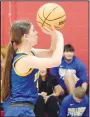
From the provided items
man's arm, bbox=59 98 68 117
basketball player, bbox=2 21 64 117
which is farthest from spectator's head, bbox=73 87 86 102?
basketball player, bbox=2 21 64 117

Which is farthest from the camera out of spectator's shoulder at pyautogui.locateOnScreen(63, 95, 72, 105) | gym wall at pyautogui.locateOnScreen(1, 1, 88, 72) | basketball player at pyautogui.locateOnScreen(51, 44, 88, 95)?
gym wall at pyautogui.locateOnScreen(1, 1, 88, 72)

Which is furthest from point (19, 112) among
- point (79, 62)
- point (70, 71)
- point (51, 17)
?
point (79, 62)

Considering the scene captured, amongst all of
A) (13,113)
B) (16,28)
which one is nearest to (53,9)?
(16,28)

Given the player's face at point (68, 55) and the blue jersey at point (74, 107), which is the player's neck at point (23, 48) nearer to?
the blue jersey at point (74, 107)

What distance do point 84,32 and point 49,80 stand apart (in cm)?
119

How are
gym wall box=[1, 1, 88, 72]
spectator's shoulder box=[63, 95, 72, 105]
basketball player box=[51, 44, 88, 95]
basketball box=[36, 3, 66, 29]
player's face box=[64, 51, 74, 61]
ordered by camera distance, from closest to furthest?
1. basketball box=[36, 3, 66, 29]
2. spectator's shoulder box=[63, 95, 72, 105]
3. basketball player box=[51, 44, 88, 95]
4. player's face box=[64, 51, 74, 61]
5. gym wall box=[1, 1, 88, 72]

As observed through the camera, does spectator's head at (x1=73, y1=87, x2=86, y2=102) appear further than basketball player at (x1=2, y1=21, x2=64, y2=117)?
Yes

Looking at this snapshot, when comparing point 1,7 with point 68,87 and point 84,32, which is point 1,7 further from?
point 68,87

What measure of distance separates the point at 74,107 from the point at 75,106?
0.07 feet

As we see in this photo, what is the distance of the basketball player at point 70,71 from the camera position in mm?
4941

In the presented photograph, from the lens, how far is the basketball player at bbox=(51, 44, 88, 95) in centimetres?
494

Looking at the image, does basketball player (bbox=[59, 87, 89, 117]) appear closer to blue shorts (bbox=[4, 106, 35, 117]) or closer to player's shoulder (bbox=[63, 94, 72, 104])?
player's shoulder (bbox=[63, 94, 72, 104])

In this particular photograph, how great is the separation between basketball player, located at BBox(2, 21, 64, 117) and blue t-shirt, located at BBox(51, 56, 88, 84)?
7.86 ft

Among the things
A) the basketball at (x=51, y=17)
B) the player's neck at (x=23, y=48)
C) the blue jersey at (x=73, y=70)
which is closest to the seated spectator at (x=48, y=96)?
the blue jersey at (x=73, y=70)
